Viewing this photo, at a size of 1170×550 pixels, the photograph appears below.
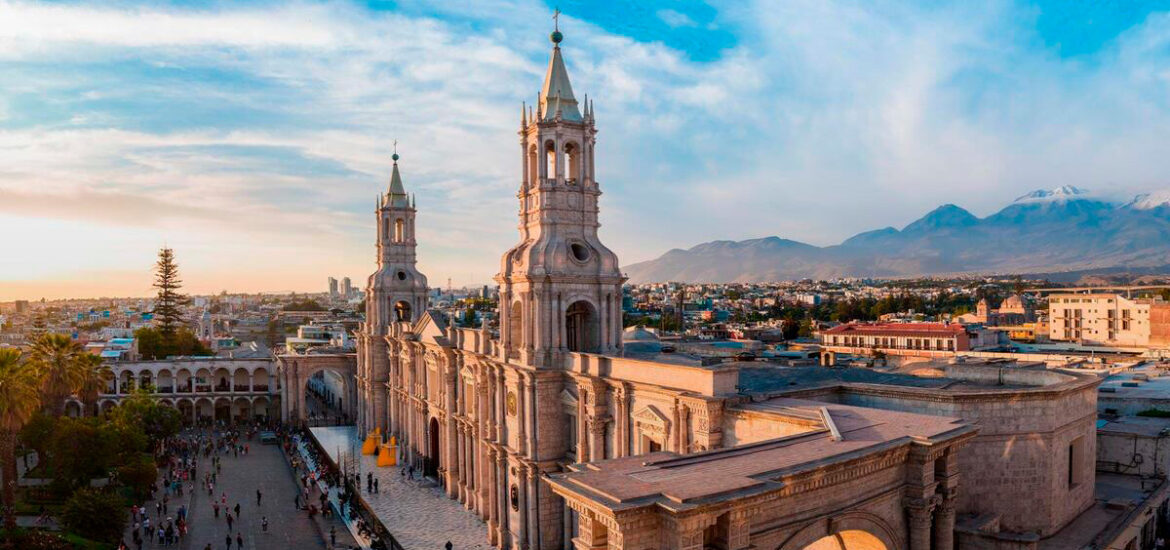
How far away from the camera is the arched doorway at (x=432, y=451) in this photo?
39344 millimetres

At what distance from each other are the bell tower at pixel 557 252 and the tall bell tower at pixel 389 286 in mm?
20612

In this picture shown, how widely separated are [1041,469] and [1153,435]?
374 inches

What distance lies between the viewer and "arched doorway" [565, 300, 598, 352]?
27.4 m

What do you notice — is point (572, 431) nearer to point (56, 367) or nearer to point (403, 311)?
point (56, 367)

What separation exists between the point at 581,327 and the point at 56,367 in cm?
2450

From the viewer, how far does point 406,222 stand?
46.8 metres

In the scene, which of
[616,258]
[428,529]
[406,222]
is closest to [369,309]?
[406,222]

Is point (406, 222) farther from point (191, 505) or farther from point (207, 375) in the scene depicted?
point (207, 375)

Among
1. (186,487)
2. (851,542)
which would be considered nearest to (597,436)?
(851,542)

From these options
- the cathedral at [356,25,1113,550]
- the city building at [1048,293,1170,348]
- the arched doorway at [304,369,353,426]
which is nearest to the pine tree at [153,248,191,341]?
the arched doorway at [304,369,353,426]

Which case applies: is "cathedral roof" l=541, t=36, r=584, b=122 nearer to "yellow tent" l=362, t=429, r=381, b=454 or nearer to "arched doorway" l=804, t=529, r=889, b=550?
"arched doorway" l=804, t=529, r=889, b=550

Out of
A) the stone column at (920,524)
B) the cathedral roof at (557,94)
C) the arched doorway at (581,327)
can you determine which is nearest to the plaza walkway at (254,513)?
the arched doorway at (581,327)

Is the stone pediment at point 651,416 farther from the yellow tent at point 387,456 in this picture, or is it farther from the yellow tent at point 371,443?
the yellow tent at point 371,443

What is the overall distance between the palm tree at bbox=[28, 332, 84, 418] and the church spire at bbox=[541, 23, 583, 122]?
25089 millimetres
